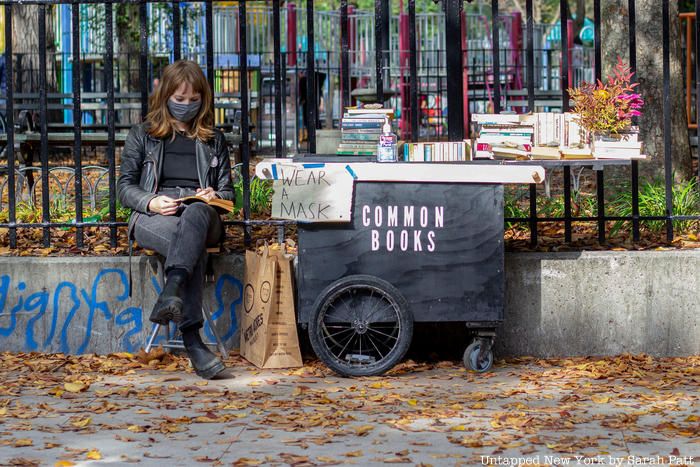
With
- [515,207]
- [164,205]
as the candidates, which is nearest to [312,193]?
[164,205]

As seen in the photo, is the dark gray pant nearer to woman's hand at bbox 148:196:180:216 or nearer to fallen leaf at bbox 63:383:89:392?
woman's hand at bbox 148:196:180:216

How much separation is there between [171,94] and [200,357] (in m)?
1.56

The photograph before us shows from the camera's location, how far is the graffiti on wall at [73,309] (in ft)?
22.7

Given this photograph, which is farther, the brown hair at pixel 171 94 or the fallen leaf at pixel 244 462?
the brown hair at pixel 171 94

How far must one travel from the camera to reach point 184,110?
6.67 m

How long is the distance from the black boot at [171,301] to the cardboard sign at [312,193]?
0.67 metres

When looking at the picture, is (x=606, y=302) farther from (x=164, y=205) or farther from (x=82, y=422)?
(x=82, y=422)

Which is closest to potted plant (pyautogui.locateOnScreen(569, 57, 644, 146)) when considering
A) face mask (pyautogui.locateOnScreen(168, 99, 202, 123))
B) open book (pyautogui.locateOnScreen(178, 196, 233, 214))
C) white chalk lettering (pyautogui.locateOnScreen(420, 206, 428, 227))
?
white chalk lettering (pyautogui.locateOnScreen(420, 206, 428, 227))

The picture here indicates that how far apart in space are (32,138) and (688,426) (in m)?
7.47

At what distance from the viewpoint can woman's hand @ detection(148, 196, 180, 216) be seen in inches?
254

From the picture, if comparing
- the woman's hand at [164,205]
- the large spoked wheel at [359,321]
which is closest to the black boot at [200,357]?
the large spoked wheel at [359,321]

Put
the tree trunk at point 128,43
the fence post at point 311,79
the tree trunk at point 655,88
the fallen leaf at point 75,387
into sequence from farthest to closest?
1. the tree trunk at point 128,43
2. the tree trunk at point 655,88
3. the fence post at point 311,79
4. the fallen leaf at point 75,387

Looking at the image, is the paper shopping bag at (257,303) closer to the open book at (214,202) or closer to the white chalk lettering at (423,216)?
the open book at (214,202)

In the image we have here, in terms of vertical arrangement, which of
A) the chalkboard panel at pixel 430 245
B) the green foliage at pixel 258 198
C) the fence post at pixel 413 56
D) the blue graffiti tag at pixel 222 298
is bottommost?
the blue graffiti tag at pixel 222 298
